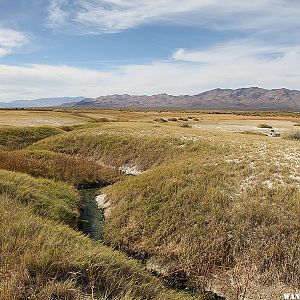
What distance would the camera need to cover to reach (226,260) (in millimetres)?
14867

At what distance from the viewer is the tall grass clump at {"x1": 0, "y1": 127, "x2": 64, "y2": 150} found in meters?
46.0

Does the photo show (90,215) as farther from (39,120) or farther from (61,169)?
(39,120)

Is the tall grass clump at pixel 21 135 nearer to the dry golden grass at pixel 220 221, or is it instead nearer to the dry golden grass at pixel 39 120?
the dry golden grass at pixel 39 120

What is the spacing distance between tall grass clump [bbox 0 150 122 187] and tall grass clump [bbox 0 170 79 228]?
4.62m

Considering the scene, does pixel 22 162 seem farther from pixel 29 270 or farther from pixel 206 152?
pixel 29 270

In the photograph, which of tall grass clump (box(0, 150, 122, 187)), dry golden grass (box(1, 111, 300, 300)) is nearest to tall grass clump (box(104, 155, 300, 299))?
dry golden grass (box(1, 111, 300, 300))

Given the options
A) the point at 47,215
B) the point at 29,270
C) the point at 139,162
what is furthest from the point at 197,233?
the point at 139,162

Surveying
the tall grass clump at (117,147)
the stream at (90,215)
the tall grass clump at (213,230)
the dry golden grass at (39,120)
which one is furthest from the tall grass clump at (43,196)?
the dry golden grass at (39,120)

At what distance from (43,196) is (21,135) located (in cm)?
3287

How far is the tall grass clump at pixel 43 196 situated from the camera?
18.6 metres

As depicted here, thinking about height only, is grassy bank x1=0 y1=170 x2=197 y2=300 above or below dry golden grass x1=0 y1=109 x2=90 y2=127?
below

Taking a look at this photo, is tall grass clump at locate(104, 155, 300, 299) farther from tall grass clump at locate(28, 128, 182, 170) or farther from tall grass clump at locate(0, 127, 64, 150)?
tall grass clump at locate(0, 127, 64, 150)

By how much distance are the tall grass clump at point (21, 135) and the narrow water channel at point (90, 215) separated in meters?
21.0

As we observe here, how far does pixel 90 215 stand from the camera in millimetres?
22016
